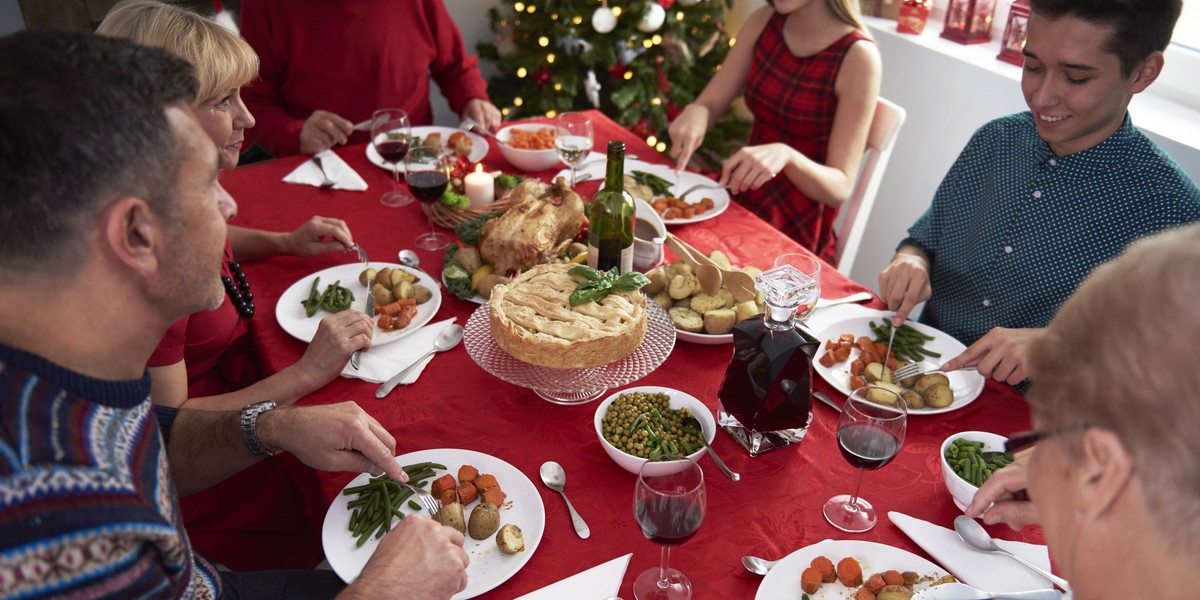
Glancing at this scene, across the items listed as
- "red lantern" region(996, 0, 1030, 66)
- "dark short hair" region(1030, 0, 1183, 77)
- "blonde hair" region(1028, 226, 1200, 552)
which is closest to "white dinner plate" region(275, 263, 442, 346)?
"blonde hair" region(1028, 226, 1200, 552)

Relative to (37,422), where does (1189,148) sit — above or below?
below

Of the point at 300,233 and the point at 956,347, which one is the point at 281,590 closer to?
the point at 300,233

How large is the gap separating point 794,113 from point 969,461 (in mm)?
1818

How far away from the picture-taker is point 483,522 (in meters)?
1.28


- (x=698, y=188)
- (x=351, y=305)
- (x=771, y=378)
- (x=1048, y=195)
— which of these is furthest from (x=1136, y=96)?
(x=351, y=305)

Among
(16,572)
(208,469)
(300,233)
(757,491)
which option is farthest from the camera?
(300,233)

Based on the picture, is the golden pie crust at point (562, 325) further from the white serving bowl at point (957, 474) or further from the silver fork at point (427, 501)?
the white serving bowl at point (957, 474)

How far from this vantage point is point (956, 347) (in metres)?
1.82

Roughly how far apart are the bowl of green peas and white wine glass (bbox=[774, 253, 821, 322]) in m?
0.39

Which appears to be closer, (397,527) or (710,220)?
(397,527)

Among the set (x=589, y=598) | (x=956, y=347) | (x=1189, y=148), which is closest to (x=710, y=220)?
(x=956, y=347)

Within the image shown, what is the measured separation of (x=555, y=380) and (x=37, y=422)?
869mm

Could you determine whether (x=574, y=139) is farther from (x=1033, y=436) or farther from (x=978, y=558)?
(x=1033, y=436)

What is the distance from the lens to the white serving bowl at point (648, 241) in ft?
6.59
